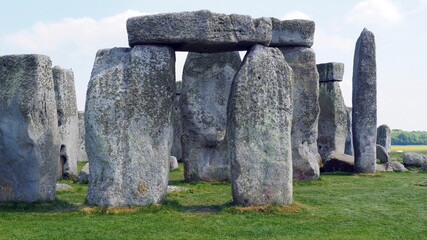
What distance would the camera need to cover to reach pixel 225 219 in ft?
28.9

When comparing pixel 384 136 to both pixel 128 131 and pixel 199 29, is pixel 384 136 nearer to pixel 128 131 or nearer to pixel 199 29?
pixel 199 29

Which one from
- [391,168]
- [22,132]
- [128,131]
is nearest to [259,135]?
[128,131]

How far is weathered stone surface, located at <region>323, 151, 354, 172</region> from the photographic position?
1778cm

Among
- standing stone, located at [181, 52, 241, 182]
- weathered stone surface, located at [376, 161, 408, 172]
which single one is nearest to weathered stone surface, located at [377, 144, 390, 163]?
weathered stone surface, located at [376, 161, 408, 172]

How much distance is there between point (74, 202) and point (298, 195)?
14.9ft

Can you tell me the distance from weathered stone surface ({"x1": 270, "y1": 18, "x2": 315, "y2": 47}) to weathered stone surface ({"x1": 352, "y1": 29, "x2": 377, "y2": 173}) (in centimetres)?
238

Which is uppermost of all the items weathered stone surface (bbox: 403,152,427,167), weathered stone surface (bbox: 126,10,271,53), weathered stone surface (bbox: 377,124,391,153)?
weathered stone surface (bbox: 126,10,271,53)

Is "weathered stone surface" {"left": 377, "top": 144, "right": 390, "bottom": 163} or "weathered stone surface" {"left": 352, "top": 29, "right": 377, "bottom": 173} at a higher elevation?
"weathered stone surface" {"left": 352, "top": 29, "right": 377, "bottom": 173}

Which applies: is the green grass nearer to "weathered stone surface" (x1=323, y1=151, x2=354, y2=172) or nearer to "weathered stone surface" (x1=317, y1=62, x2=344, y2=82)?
"weathered stone surface" (x1=323, y1=151, x2=354, y2=172)

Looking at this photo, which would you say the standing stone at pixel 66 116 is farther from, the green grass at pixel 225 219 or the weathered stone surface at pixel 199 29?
the weathered stone surface at pixel 199 29

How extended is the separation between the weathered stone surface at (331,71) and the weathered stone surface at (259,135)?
12.1 meters

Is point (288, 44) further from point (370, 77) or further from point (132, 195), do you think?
point (132, 195)

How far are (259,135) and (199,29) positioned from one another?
211 cm

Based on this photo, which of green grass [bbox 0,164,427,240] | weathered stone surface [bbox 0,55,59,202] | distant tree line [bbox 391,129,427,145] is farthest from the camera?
distant tree line [bbox 391,129,427,145]
